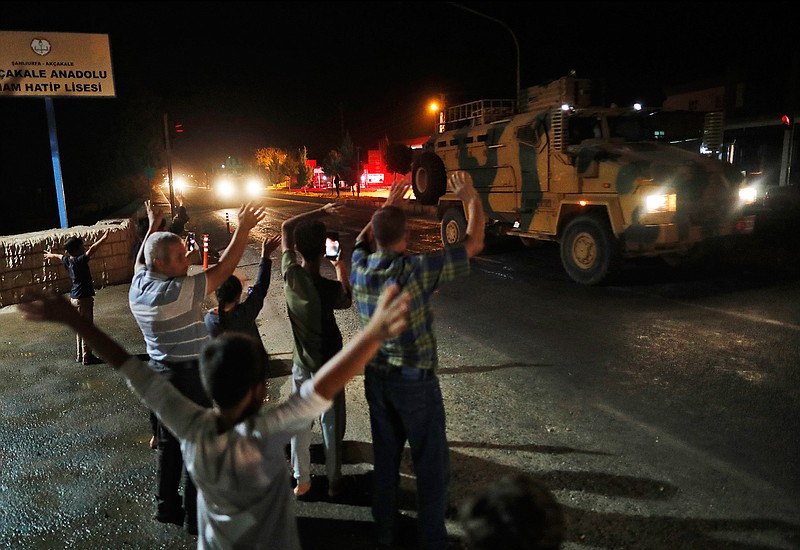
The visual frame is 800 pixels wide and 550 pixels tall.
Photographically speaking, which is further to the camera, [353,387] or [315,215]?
[353,387]

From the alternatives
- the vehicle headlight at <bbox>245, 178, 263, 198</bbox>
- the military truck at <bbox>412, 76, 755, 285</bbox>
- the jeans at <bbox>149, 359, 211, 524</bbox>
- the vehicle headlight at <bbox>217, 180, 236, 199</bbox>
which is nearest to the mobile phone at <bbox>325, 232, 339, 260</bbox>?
the vehicle headlight at <bbox>245, 178, 263, 198</bbox>

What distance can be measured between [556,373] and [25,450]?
4476 mm

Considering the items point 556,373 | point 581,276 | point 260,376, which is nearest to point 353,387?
point 556,373

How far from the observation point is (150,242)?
122 inches

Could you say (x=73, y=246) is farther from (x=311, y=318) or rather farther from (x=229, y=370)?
(x=229, y=370)

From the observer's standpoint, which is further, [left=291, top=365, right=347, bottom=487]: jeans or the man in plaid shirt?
[left=291, top=365, right=347, bottom=487]: jeans

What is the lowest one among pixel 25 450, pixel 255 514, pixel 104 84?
pixel 25 450

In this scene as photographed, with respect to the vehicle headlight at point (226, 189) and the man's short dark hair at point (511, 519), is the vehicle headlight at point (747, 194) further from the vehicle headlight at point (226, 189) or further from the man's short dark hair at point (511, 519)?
the vehicle headlight at point (226, 189)

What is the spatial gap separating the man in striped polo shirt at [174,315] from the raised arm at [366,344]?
130cm

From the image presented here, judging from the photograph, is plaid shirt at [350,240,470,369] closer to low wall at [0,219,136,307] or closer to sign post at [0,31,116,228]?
low wall at [0,219,136,307]

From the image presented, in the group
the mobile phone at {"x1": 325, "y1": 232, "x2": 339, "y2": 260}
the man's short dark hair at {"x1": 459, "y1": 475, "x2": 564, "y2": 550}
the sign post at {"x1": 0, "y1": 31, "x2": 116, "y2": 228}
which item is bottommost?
the man's short dark hair at {"x1": 459, "y1": 475, "x2": 564, "y2": 550}

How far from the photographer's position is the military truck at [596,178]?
29.1ft

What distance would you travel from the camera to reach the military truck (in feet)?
29.1

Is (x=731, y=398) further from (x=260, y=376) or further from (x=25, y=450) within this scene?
(x=25, y=450)
